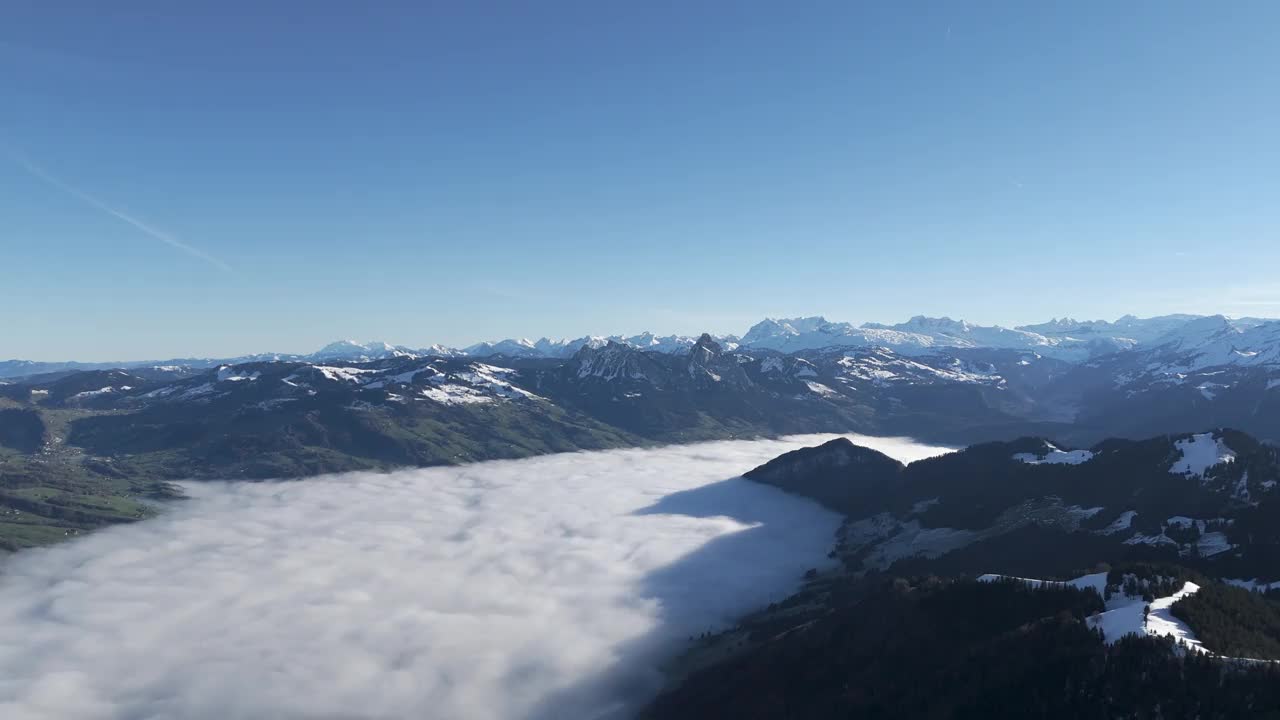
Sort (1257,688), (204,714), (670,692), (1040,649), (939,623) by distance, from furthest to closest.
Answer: (204,714) → (670,692) → (939,623) → (1040,649) → (1257,688)

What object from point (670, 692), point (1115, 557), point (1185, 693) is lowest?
point (670, 692)

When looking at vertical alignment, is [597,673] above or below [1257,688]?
below

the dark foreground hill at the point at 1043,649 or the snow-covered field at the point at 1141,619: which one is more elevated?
the snow-covered field at the point at 1141,619

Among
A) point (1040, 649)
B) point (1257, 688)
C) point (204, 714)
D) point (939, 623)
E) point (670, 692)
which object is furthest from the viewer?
point (204, 714)

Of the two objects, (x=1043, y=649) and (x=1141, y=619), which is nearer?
(x=1141, y=619)

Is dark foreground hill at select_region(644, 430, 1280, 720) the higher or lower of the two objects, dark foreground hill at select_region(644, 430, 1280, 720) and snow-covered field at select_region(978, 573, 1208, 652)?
the lower

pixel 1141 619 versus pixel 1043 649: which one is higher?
pixel 1141 619

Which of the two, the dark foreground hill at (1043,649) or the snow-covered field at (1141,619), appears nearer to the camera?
the dark foreground hill at (1043,649)

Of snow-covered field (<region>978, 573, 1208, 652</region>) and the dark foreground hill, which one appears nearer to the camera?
the dark foreground hill

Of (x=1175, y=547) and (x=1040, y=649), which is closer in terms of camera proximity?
(x=1040, y=649)

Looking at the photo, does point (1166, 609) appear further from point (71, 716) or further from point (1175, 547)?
point (71, 716)

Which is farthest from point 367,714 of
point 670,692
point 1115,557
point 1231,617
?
point 1115,557
